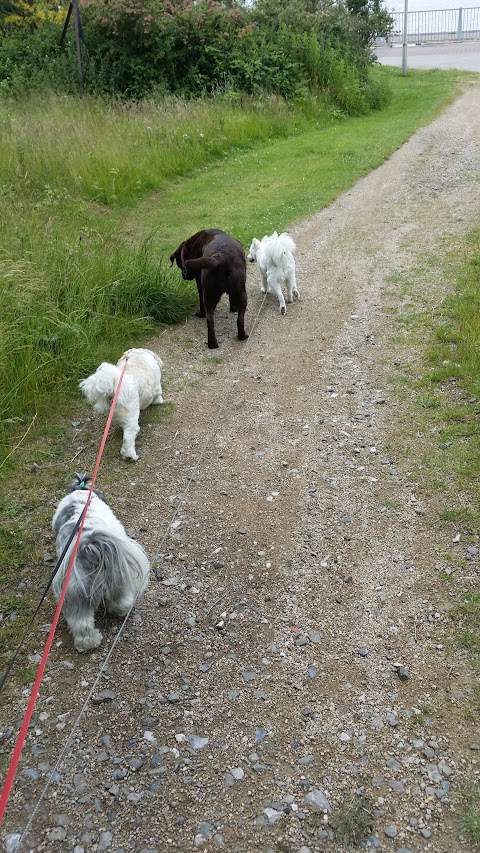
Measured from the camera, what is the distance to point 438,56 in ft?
93.1

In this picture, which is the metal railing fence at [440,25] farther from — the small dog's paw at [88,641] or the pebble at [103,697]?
the pebble at [103,697]

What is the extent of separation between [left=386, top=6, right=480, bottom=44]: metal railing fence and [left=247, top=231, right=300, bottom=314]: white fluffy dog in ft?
116

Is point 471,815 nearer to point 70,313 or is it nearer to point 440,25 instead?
point 70,313

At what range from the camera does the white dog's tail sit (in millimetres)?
6949

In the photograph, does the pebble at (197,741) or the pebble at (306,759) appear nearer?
the pebble at (306,759)

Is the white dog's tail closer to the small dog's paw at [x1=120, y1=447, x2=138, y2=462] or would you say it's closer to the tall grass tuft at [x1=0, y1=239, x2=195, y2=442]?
the tall grass tuft at [x1=0, y1=239, x2=195, y2=442]

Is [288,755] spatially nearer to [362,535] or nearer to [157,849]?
[157,849]

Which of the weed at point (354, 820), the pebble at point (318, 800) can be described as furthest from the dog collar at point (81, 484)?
the weed at point (354, 820)

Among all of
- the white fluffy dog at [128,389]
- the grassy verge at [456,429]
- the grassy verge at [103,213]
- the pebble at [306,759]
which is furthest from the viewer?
the grassy verge at [103,213]

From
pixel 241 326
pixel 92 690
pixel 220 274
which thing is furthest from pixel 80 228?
pixel 92 690

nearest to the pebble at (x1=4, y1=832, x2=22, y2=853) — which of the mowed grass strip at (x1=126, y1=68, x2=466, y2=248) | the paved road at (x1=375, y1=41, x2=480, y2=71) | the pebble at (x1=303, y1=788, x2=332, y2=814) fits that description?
the pebble at (x1=303, y1=788, x2=332, y2=814)

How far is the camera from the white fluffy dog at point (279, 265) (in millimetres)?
6973

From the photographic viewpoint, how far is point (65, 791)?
107 inches

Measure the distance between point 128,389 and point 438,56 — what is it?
3009 centimetres
